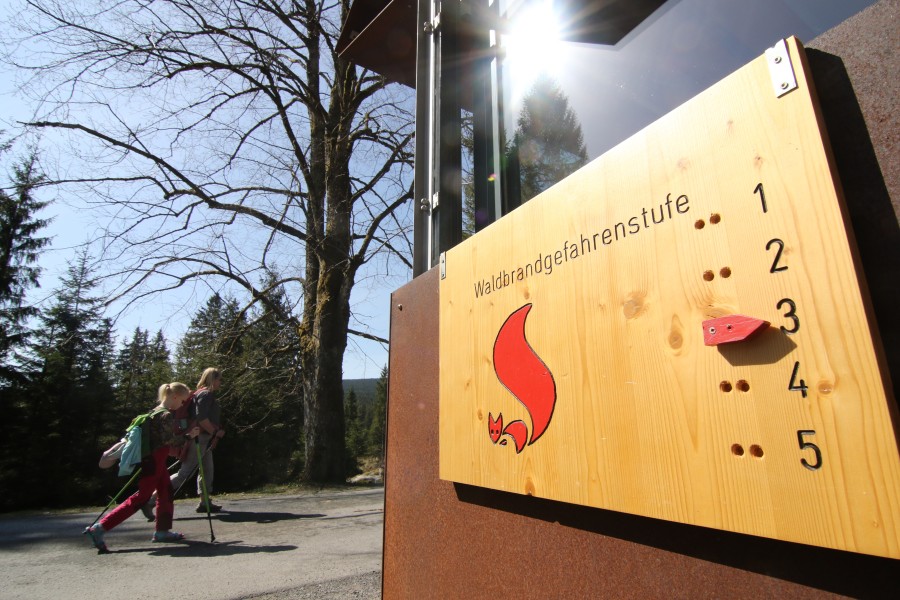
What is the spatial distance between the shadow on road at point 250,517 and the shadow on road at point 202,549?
110 cm

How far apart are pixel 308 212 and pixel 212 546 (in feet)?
24.4

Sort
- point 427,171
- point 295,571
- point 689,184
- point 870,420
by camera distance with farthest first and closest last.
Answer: point 295,571
point 427,171
point 689,184
point 870,420

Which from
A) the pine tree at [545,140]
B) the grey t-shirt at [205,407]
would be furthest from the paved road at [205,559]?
the pine tree at [545,140]

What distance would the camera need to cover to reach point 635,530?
4.41 feet

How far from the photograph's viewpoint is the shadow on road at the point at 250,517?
5.69m

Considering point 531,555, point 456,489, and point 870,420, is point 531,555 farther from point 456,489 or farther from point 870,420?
point 870,420

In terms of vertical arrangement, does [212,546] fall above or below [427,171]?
below

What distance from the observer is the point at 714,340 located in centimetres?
106

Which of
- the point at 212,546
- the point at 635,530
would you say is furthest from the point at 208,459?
the point at 635,530

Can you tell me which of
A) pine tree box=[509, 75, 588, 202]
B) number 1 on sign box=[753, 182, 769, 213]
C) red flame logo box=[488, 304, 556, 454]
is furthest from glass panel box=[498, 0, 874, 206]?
red flame logo box=[488, 304, 556, 454]

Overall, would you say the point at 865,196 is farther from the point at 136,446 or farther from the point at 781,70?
the point at 136,446

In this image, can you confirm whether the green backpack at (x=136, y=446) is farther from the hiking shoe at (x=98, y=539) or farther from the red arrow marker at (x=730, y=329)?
the red arrow marker at (x=730, y=329)

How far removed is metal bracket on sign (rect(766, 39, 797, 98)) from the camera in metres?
1.04

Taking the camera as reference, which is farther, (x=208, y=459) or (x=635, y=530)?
(x=208, y=459)
